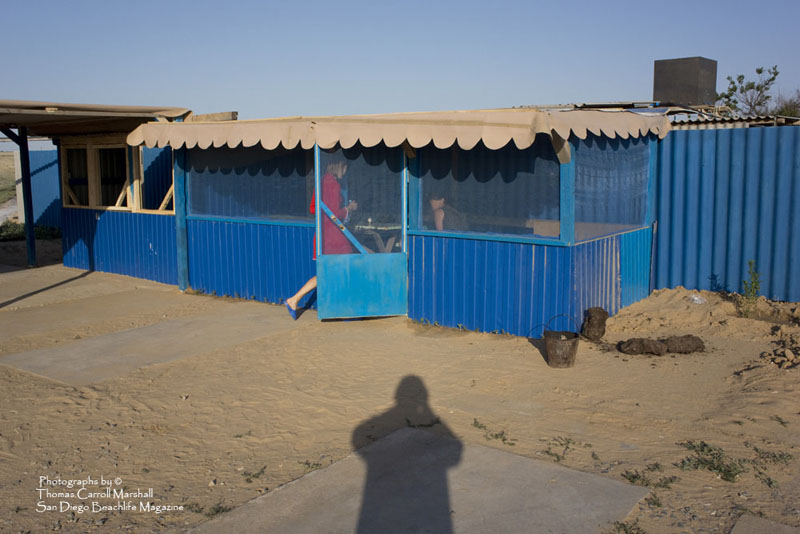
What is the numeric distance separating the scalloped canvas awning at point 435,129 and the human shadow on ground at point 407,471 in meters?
2.73

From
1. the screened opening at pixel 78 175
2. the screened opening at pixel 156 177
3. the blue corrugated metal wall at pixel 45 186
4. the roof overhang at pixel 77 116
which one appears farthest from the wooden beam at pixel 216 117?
the blue corrugated metal wall at pixel 45 186

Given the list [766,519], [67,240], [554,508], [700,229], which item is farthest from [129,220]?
[766,519]

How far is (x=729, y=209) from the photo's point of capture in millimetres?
9109

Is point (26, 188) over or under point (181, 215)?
over

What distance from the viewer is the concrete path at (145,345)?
684cm

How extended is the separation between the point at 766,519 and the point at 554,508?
113 cm

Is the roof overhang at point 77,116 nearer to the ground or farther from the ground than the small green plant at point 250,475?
farther from the ground

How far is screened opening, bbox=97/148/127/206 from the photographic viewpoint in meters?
13.1

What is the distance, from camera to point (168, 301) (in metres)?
10.2

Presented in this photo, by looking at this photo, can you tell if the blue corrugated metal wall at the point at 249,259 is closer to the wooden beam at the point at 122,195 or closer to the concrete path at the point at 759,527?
the wooden beam at the point at 122,195

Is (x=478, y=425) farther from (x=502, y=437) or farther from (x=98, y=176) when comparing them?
(x=98, y=176)

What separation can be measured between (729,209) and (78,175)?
37.4 ft

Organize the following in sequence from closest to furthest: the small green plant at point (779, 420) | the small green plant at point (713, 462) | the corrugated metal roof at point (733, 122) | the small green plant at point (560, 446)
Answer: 1. the small green plant at point (713, 462)
2. the small green plant at point (560, 446)
3. the small green plant at point (779, 420)
4. the corrugated metal roof at point (733, 122)

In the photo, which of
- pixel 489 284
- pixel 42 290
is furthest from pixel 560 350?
pixel 42 290
